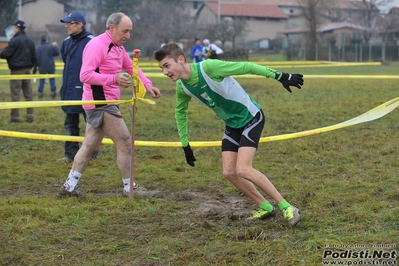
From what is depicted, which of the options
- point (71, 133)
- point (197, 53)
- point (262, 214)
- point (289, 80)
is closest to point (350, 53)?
point (197, 53)

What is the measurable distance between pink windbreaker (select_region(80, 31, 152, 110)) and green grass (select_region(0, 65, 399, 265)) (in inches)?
45.4

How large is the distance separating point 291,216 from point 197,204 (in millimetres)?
1461

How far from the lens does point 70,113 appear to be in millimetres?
9625

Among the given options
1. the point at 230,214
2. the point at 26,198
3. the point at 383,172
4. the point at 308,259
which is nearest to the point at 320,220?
the point at 230,214

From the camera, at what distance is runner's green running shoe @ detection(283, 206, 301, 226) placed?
596cm

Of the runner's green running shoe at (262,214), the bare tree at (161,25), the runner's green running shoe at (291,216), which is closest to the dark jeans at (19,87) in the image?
the runner's green running shoe at (262,214)

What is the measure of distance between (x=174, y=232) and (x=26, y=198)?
2127mm

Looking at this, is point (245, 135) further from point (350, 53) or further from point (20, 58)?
point (350, 53)

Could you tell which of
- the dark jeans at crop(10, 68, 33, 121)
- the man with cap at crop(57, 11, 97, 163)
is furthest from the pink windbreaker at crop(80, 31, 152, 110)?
the dark jeans at crop(10, 68, 33, 121)

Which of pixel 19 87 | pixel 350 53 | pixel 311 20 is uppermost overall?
pixel 311 20

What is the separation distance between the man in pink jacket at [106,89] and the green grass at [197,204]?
0.38 metres

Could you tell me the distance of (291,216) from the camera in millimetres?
5984

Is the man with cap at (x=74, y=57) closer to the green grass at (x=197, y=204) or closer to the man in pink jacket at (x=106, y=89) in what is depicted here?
the green grass at (x=197, y=204)

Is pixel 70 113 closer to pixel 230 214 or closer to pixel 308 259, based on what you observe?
pixel 230 214
